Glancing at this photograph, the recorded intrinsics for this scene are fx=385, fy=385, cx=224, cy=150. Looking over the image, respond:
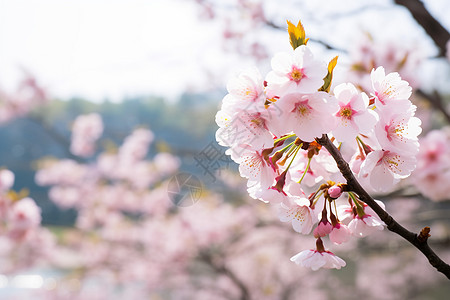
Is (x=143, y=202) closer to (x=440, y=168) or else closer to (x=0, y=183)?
(x=0, y=183)

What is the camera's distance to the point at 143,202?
508 centimetres

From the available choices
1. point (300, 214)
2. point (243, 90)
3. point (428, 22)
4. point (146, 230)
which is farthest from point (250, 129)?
point (146, 230)

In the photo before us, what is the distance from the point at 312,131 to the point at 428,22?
1212mm

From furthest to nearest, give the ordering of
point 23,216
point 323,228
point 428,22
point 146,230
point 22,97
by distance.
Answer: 1. point 22,97
2. point 146,230
3. point 23,216
4. point 428,22
5. point 323,228

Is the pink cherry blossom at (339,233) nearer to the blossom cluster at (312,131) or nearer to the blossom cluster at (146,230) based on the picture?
the blossom cluster at (312,131)

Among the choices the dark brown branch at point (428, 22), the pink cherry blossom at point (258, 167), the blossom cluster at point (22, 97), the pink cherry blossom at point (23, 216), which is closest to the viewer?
the pink cherry blossom at point (258, 167)

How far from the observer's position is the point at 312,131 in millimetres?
538

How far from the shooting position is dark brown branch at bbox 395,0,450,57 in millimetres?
1418

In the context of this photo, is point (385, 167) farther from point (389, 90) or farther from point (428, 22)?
point (428, 22)

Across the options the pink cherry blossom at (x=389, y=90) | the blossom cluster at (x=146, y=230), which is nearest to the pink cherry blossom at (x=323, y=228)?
the pink cherry blossom at (x=389, y=90)

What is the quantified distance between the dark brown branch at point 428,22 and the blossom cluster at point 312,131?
38.9 inches

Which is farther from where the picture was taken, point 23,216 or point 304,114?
point 23,216

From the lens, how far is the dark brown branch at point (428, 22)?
1.42 meters

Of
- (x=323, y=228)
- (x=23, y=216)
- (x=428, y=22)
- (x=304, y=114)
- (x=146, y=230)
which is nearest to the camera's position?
(x=304, y=114)
